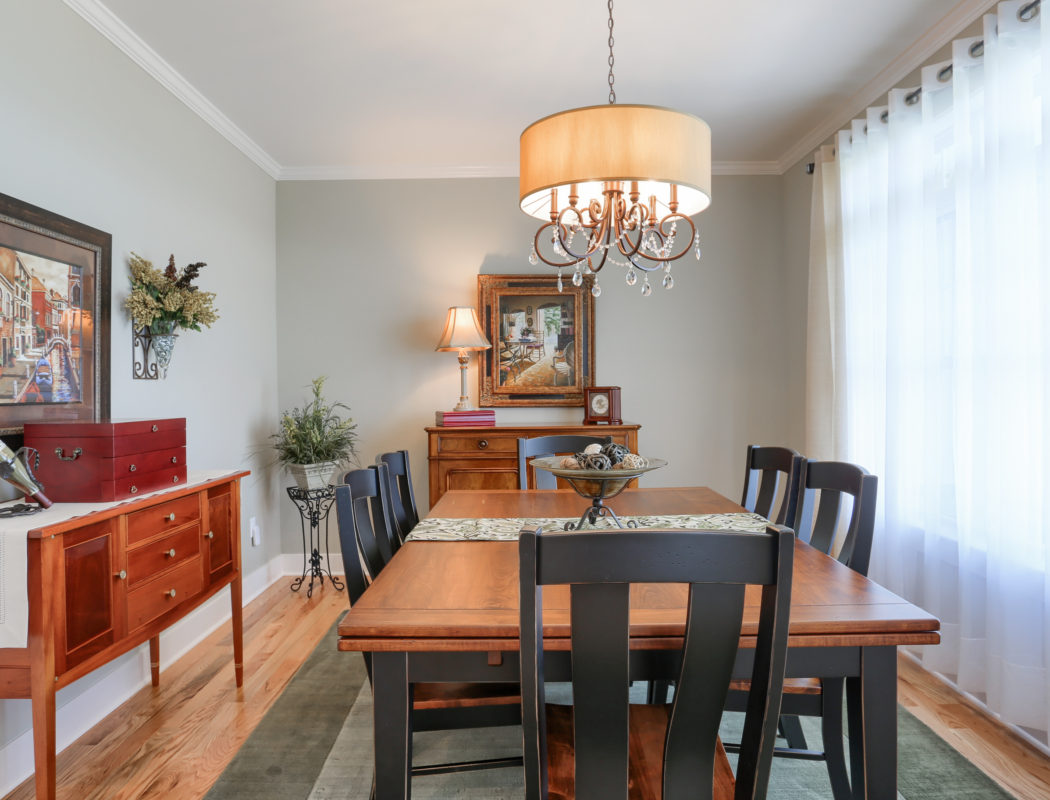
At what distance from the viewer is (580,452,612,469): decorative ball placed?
6.03 ft

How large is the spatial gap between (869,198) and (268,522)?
12.9 ft

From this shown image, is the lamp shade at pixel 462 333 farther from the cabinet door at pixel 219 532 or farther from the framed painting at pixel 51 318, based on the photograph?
the framed painting at pixel 51 318

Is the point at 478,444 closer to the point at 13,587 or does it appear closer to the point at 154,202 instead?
the point at 154,202

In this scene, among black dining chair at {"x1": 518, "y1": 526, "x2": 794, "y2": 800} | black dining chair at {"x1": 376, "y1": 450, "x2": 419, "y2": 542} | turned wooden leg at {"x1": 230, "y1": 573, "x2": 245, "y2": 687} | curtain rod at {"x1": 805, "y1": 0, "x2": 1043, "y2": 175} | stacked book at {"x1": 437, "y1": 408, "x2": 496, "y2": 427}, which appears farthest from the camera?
stacked book at {"x1": 437, "y1": 408, "x2": 496, "y2": 427}

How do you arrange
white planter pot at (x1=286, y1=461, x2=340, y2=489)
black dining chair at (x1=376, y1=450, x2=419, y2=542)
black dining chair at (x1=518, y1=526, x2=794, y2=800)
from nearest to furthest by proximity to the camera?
1. black dining chair at (x1=518, y1=526, x2=794, y2=800)
2. black dining chair at (x1=376, y1=450, x2=419, y2=542)
3. white planter pot at (x1=286, y1=461, x2=340, y2=489)

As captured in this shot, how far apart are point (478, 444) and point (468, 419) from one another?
0.60ft

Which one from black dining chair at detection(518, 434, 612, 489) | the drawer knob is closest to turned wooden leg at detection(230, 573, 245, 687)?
the drawer knob

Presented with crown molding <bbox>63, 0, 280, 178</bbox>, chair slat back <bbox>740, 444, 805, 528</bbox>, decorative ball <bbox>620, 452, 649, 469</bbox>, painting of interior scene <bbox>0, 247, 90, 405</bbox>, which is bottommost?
chair slat back <bbox>740, 444, 805, 528</bbox>

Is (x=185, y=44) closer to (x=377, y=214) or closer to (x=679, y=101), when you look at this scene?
(x=377, y=214)

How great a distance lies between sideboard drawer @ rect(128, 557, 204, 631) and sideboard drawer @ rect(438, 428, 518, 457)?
1645mm

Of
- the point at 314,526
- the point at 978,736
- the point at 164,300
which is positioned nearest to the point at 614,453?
the point at 978,736

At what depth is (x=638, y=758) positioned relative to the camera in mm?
1297

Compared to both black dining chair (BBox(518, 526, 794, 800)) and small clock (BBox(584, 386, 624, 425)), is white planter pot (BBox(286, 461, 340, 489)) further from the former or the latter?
black dining chair (BBox(518, 526, 794, 800))

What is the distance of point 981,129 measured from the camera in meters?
2.37
